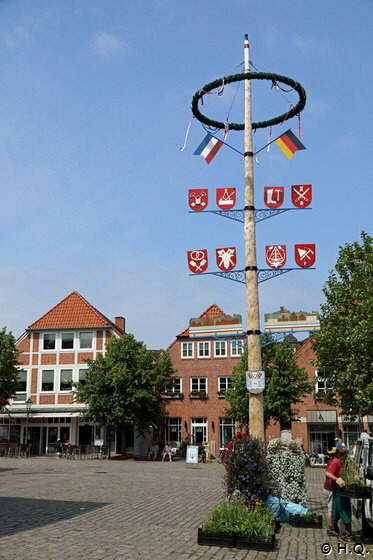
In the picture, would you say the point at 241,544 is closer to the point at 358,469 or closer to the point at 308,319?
the point at 358,469

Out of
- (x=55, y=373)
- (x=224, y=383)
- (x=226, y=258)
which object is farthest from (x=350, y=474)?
(x=55, y=373)

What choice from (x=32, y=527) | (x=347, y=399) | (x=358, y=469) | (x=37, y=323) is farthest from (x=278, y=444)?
(x=37, y=323)

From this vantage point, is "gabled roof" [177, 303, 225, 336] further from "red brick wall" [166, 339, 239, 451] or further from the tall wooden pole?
the tall wooden pole

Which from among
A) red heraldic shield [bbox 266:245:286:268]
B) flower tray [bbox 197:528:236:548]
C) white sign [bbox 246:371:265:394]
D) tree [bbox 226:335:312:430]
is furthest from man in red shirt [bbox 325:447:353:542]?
tree [bbox 226:335:312:430]

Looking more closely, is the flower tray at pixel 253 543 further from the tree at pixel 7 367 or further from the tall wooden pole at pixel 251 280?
the tree at pixel 7 367

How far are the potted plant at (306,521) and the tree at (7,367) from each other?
33.1m

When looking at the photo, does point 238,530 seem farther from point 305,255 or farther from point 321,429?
point 321,429

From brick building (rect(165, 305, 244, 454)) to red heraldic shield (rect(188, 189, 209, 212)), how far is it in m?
32.1

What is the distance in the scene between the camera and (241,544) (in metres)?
9.15

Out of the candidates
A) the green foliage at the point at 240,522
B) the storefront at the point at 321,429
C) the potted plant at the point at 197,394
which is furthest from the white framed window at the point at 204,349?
the green foliage at the point at 240,522

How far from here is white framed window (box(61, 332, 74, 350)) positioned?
47.5 meters

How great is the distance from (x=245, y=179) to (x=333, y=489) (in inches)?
267

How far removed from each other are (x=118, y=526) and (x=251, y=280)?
5472mm

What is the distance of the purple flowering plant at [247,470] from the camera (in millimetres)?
10914
